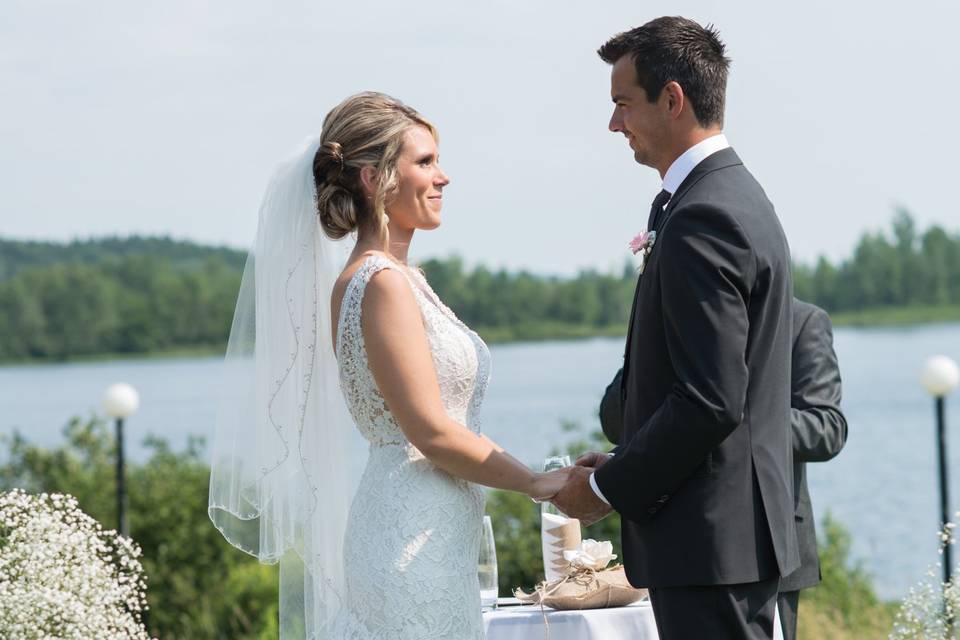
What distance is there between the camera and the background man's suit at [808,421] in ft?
14.3

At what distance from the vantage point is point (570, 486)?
11.8 ft

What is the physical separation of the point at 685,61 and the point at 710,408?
2.89ft

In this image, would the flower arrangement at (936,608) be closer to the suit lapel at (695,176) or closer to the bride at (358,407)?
the bride at (358,407)

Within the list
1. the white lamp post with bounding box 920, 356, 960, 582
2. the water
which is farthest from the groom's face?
the water

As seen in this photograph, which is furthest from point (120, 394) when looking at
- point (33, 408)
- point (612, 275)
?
point (612, 275)

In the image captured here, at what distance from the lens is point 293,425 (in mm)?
3900

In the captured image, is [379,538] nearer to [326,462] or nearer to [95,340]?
[326,462]

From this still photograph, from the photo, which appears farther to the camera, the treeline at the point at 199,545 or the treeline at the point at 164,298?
the treeline at the point at 164,298

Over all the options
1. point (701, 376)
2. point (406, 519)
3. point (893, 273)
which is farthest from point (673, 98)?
point (893, 273)

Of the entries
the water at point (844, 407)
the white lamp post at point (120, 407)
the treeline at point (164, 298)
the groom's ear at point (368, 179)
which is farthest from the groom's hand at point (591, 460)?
the treeline at point (164, 298)

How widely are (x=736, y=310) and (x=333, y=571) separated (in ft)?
5.33

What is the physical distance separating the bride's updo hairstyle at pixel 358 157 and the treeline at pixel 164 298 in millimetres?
23116

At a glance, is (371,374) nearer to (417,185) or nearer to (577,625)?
(417,185)

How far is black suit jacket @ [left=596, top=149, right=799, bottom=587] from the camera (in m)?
3.00
